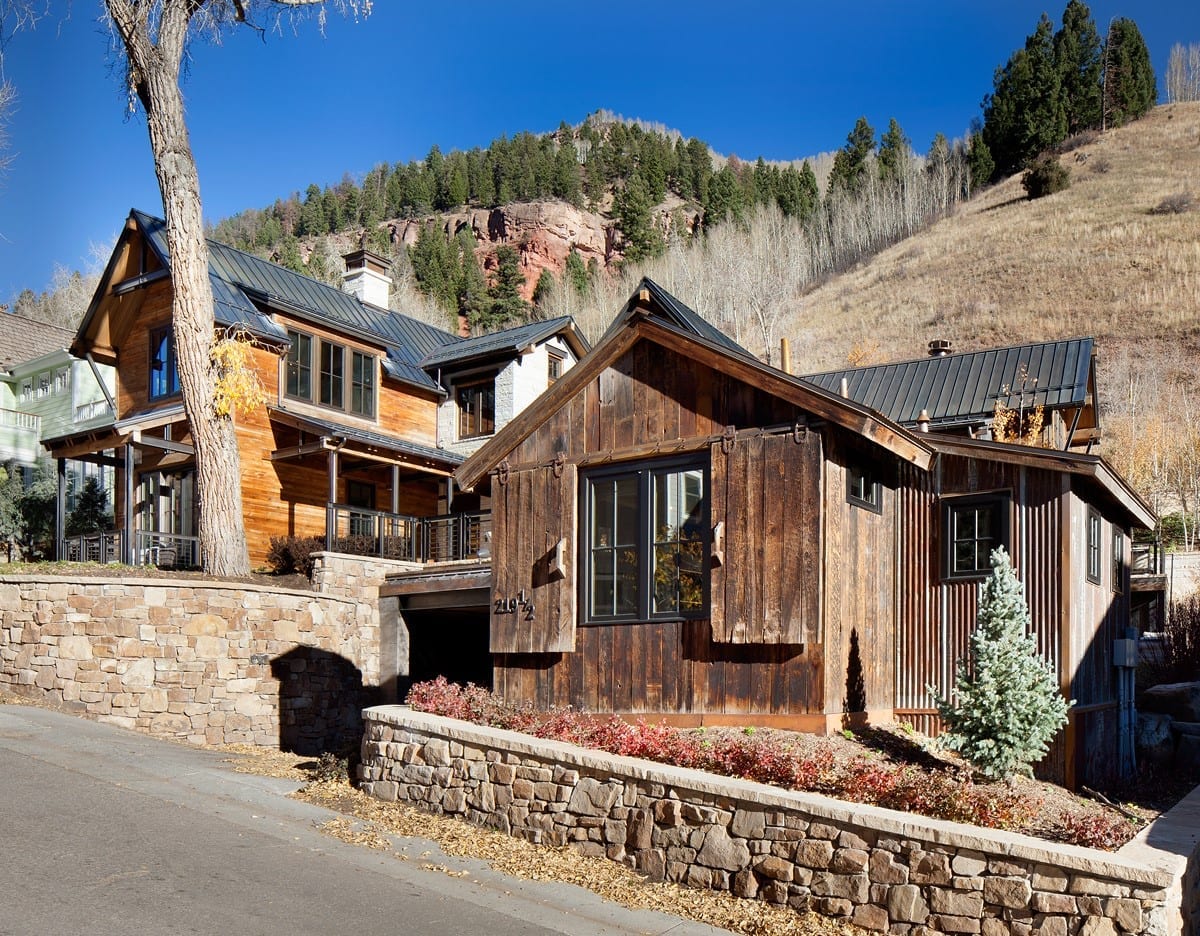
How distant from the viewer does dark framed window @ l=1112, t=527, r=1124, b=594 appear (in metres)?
13.5

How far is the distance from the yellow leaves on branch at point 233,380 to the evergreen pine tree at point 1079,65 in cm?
6706

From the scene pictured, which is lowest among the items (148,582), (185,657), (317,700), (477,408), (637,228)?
(317,700)

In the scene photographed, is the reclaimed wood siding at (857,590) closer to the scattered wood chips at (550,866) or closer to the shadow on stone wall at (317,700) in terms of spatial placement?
the scattered wood chips at (550,866)

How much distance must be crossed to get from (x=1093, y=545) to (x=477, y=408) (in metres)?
17.0

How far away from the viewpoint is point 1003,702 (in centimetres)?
944

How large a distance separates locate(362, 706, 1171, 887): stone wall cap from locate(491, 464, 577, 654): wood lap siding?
1.70 meters

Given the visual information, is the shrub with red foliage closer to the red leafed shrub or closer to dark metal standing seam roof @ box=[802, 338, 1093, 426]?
the red leafed shrub

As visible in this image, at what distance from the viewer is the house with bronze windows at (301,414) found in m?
21.7

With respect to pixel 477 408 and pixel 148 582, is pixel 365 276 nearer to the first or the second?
pixel 477 408

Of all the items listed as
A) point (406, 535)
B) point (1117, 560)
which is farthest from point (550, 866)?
point (406, 535)

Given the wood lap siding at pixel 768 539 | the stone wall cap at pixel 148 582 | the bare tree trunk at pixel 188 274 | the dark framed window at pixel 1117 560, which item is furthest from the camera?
the bare tree trunk at pixel 188 274

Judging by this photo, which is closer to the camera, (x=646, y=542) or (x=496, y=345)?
(x=646, y=542)

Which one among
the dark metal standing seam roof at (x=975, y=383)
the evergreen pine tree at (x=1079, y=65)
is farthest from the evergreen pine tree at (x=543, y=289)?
the dark metal standing seam roof at (x=975, y=383)

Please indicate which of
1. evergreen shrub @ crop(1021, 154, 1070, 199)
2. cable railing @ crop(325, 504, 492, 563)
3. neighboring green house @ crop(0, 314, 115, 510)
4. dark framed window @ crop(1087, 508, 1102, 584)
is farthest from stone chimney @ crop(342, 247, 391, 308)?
evergreen shrub @ crop(1021, 154, 1070, 199)
